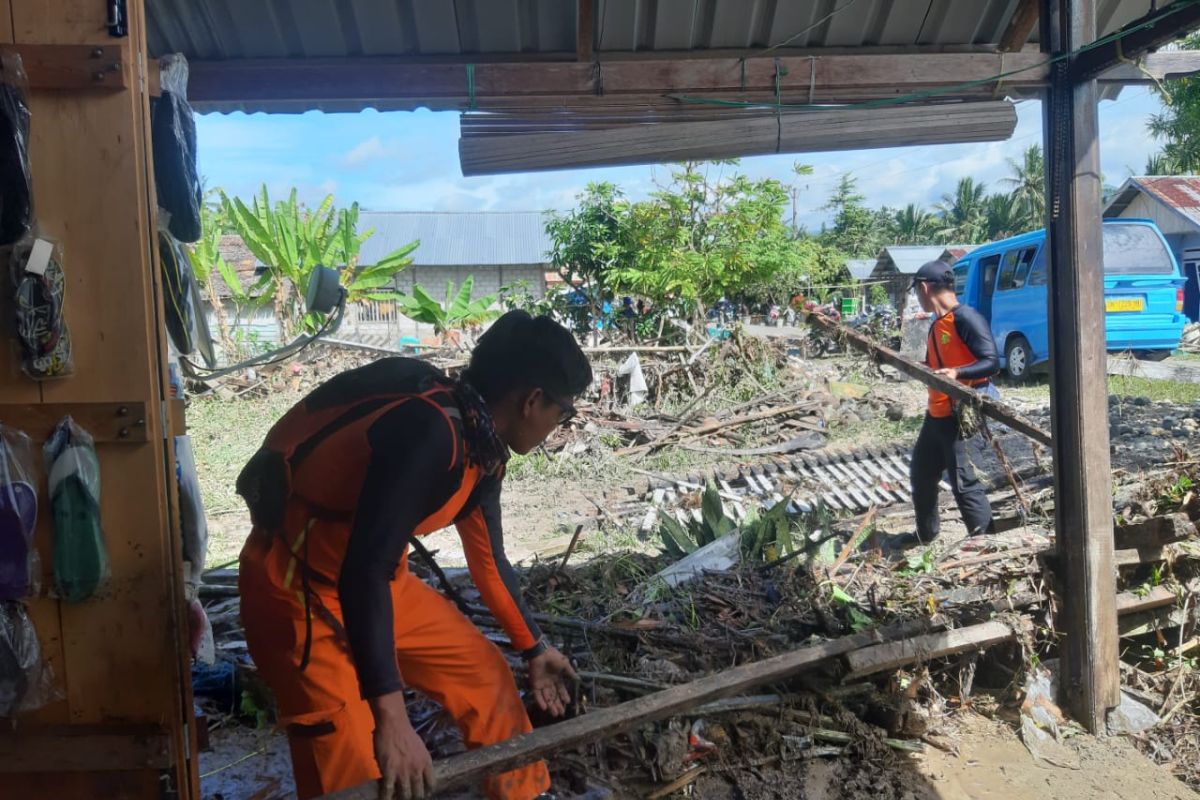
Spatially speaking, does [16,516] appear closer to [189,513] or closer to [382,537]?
[189,513]

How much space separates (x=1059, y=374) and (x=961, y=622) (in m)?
1.27

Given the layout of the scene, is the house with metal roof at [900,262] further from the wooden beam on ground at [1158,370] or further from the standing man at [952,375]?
the standing man at [952,375]

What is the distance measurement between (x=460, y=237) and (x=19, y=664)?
3939cm

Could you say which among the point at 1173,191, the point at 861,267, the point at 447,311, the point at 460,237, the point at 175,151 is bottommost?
the point at 175,151

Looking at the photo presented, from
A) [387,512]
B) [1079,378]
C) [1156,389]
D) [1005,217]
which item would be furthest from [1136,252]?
[1005,217]

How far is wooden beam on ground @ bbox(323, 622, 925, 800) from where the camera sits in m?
2.18

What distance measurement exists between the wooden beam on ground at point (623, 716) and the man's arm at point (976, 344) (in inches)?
86.0

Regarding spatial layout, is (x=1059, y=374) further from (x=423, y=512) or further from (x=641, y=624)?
(x=423, y=512)

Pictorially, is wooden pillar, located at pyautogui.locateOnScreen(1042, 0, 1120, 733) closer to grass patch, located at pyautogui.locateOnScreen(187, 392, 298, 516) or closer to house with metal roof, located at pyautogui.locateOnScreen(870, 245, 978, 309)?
grass patch, located at pyautogui.locateOnScreen(187, 392, 298, 516)

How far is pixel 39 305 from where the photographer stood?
2010 mm

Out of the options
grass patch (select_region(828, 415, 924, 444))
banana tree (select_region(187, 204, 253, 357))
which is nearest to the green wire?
grass patch (select_region(828, 415, 924, 444))

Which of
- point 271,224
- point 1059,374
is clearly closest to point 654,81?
point 1059,374

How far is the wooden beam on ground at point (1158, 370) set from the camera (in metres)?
13.9

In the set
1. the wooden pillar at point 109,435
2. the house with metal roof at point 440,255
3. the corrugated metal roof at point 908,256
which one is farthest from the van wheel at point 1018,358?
the corrugated metal roof at point 908,256
